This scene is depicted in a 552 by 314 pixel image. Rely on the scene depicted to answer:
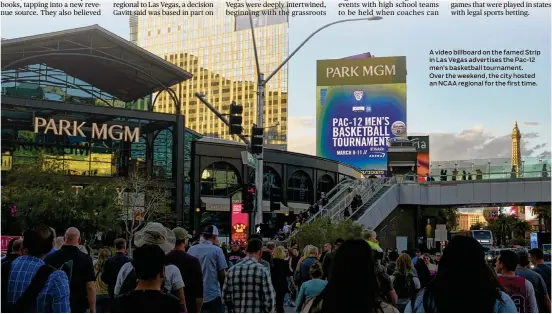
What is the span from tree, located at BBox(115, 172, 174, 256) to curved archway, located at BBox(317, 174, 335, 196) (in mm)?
23821

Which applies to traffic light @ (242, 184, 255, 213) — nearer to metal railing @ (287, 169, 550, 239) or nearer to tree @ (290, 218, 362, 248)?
tree @ (290, 218, 362, 248)

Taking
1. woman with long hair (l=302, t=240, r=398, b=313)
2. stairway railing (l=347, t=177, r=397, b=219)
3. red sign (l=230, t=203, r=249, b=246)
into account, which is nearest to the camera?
woman with long hair (l=302, t=240, r=398, b=313)

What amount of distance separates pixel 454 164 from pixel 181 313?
4358cm

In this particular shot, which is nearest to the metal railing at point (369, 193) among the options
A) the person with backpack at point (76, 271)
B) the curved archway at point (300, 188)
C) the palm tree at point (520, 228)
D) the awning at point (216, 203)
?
the awning at point (216, 203)

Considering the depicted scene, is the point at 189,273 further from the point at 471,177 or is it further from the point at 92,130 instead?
the point at 92,130

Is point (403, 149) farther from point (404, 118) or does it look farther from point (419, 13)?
point (419, 13)

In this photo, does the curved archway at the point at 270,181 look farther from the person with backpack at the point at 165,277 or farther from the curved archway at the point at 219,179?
the person with backpack at the point at 165,277

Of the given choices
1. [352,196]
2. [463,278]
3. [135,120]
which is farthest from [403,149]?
[463,278]

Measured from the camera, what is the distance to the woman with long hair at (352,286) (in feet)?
15.0

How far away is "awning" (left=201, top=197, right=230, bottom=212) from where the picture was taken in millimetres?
58725

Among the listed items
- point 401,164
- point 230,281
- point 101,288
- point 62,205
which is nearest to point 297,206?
point 401,164

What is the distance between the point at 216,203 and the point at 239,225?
75.5 ft

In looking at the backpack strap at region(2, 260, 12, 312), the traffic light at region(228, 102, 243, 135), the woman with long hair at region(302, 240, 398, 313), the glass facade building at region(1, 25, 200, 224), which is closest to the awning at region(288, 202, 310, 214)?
the glass facade building at region(1, 25, 200, 224)

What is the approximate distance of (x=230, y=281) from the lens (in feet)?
25.7
